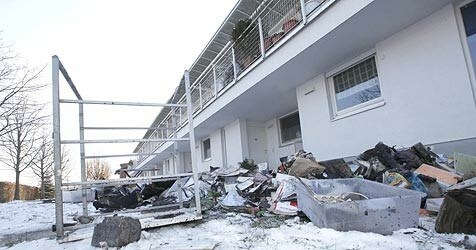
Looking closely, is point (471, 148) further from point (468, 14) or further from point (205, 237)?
point (205, 237)

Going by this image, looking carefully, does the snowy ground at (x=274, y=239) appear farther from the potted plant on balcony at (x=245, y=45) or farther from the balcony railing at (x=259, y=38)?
the potted plant on balcony at (x=245, y=45)

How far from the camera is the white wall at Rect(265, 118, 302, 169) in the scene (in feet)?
30.6

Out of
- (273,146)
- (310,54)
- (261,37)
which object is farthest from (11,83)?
(310,54)

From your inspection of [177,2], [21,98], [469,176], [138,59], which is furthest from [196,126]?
[469,176]

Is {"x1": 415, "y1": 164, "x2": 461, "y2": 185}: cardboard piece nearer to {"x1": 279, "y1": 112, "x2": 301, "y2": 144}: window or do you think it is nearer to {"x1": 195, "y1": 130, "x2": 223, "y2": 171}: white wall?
{"x1": 279, "y1": 112, "x2": 301, "y2": 144}: window

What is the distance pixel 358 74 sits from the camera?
18.4 ft

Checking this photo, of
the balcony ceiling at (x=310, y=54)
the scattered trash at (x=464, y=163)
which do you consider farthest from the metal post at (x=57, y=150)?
the scattered trash at (x=464, y=163)

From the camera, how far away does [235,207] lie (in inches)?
151

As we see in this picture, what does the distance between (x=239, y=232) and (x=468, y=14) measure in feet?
13.9

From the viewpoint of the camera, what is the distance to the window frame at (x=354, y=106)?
5.18 metres

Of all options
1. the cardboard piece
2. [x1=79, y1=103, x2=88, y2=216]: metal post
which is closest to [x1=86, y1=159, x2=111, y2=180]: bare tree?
[x1=79, y1=103, x2=88, y2=216]: metal post

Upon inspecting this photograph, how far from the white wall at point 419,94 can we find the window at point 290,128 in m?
2.81

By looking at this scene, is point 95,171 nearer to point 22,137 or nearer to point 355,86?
point 22,137

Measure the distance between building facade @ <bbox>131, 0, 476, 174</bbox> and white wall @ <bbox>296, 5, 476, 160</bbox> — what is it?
14mm
